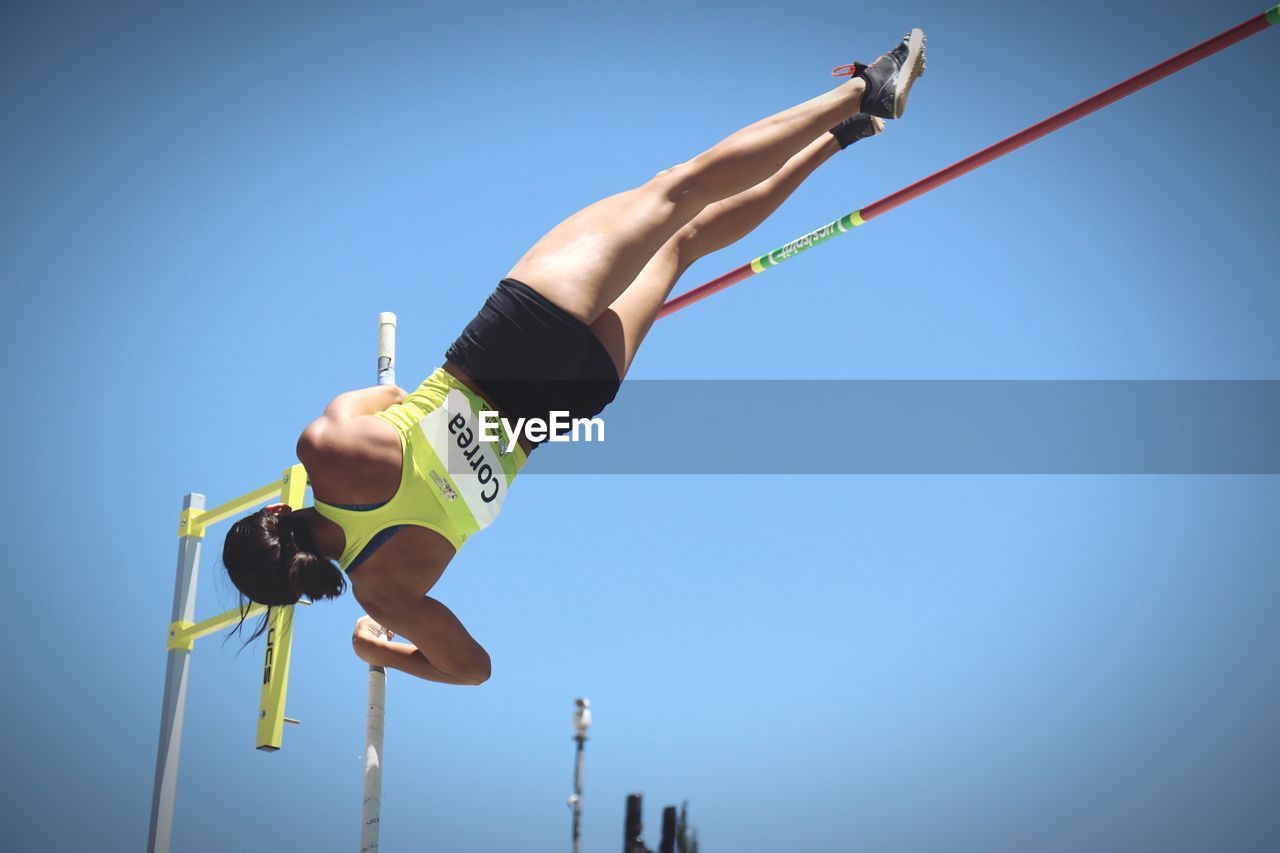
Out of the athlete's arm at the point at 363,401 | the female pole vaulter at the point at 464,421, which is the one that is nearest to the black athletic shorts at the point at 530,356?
the female pole vaulter at the point at 464,421

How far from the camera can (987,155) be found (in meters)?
5.43

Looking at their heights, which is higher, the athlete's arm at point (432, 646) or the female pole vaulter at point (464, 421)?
the female pole vaulter at point (464, 421)

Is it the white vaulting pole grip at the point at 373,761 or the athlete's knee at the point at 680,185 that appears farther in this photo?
the white vaulting pole grip at the point at 373,761

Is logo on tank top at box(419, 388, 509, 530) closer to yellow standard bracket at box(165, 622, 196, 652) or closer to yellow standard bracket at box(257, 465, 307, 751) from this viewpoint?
yellow standard bracket at box(257, 465, 307, 751)

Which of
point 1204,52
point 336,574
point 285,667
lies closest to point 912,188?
point 1204,52

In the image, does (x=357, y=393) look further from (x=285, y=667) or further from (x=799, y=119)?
(x=285, y=667)

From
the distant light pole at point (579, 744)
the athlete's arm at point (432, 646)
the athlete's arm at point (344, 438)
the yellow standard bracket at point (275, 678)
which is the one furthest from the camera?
the distant light pole at point (579, 744)

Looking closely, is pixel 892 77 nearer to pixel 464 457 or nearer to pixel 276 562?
pixel 464 457

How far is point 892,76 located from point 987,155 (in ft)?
3.50

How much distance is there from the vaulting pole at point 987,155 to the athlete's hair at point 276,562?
106 inches

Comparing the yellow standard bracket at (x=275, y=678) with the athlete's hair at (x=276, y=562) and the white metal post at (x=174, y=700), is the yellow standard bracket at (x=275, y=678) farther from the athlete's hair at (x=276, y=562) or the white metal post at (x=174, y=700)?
the athlete's hair at (x=276, y=562)

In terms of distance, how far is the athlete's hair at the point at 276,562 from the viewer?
3.75 m

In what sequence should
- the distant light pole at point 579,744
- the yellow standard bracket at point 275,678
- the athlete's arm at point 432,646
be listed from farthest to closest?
1. the distant light pole at point 579,744
2. the yellow standard bracket at point 275,678
3. the athlete's arm at point 432,646

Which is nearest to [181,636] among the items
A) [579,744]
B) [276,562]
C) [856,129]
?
[276,562]
